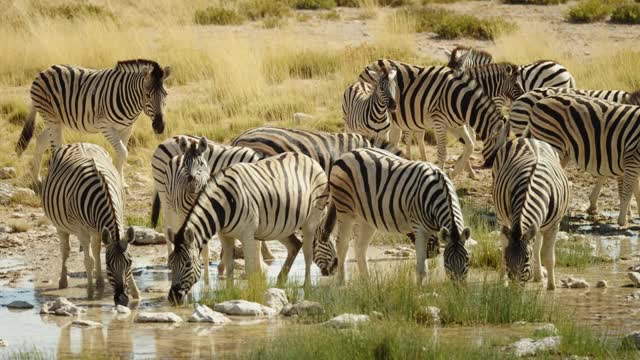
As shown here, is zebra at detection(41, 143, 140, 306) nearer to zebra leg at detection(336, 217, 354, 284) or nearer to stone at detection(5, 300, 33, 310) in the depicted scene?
stone at detection(5, 300, 33, 310)

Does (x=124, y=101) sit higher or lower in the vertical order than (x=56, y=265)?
higher

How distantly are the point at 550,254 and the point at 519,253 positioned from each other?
0.77 m

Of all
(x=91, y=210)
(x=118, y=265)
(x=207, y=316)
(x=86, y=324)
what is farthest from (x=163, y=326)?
(x=91, y=210)

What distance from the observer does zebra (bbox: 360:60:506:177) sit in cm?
1711

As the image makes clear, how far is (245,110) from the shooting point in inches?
808

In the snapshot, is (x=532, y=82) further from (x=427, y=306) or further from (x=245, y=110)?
(x=427, y=306)

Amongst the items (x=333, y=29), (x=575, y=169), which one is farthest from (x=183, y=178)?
(x=333, y=29)

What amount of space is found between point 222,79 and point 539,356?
13.2 metres

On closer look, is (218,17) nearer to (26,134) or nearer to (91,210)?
(26,134)

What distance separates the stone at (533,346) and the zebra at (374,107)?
7.76 meters

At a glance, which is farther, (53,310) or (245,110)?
(245,110)

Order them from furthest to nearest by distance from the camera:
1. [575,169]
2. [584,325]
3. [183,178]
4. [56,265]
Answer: [575,169], [56,265], [183,178], [584,325]

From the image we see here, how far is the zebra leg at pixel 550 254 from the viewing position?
12.0 meters

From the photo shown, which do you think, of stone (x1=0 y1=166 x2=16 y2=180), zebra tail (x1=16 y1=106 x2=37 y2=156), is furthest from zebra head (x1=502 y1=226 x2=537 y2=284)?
zebra tail (x1=16 y1=106 x2=37 y2=156)
